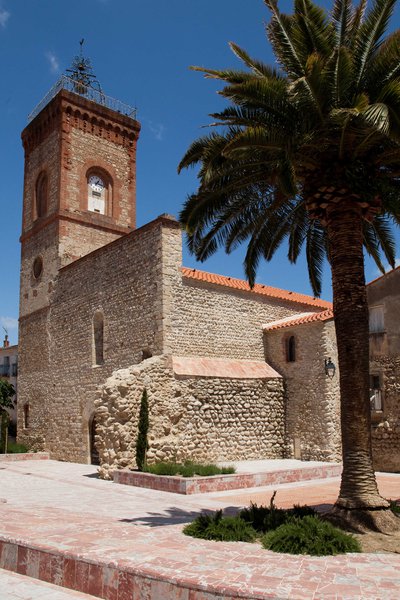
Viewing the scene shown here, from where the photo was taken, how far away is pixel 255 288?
2289 cm

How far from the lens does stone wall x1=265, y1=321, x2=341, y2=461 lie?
751 inches

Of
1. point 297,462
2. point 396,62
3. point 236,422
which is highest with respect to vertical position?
point 396,62

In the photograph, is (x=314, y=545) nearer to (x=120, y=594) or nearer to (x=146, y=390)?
(x=120, y=594)

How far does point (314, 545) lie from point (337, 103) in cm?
638

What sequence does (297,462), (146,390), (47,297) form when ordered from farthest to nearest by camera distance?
(47,297) → (297,462) → (146,390)

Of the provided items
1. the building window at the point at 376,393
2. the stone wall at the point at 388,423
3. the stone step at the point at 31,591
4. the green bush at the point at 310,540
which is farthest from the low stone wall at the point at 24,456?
the green bush at the point at 310,540

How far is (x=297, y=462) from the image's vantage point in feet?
62.8

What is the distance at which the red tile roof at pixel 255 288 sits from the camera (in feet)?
→ 66.5

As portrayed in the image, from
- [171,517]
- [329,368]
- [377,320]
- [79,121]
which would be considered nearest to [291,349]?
[329,368]

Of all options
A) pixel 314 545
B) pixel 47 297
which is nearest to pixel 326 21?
pixel 314 545

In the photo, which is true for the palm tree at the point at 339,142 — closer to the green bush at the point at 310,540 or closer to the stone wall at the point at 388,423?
the green bush at the point at 310,540

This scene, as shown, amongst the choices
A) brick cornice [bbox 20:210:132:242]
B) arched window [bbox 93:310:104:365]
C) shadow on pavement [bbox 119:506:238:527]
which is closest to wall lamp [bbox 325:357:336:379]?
shadow on pavement [bbox 119:506:238:527]

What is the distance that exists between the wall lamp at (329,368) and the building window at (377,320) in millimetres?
1849

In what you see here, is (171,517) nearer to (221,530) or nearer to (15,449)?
(221,530)
